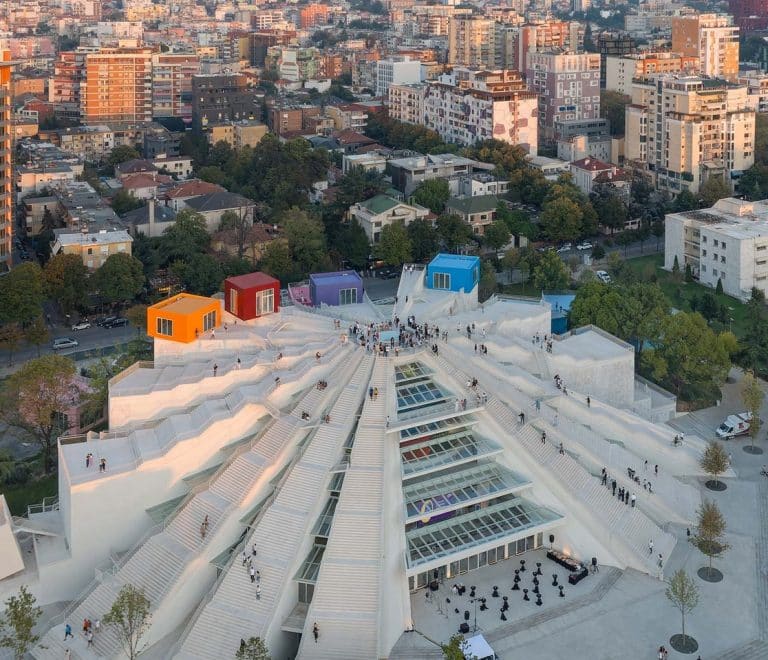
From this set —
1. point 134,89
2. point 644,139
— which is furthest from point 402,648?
point 134,89

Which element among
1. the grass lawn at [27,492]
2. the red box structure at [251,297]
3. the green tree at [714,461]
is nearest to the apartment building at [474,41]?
the red box structure at [251,297]

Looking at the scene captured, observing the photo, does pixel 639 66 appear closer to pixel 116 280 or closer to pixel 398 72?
pixel 398 72

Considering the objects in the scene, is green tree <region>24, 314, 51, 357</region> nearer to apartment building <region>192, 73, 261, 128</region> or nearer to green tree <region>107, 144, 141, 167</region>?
green tree <region>107, 144, 141, 167</region>

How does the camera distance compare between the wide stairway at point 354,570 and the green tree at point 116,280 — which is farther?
the green tree at point 116,280

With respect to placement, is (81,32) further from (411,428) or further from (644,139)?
(411,428)

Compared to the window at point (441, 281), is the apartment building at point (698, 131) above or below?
above

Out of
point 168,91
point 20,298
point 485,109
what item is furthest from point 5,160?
point 168,91

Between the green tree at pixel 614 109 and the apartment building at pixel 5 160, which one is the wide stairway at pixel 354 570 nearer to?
the apartment building at pixel 5 160
